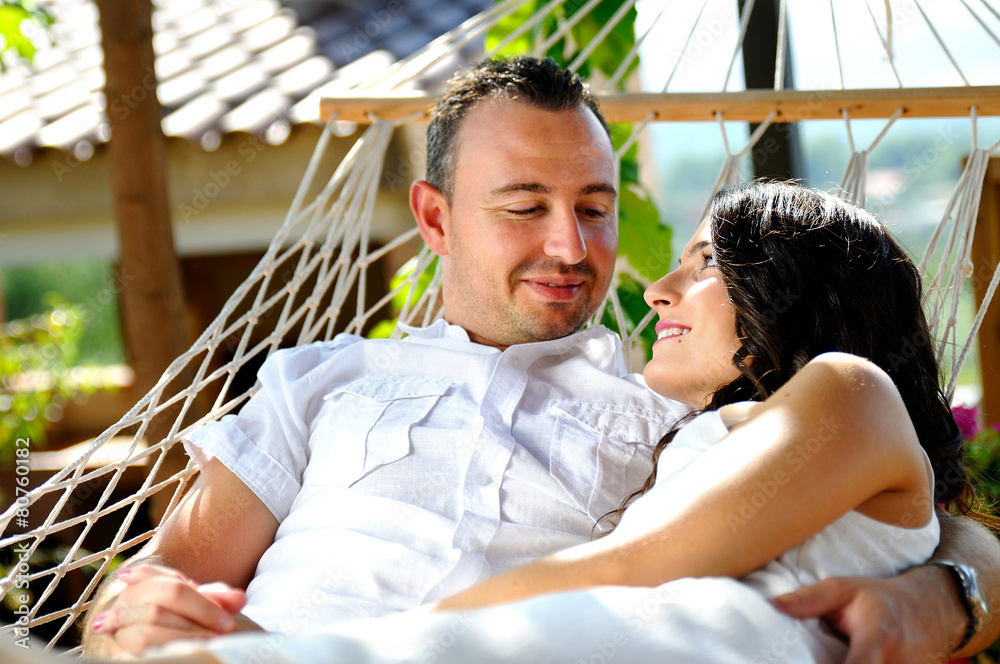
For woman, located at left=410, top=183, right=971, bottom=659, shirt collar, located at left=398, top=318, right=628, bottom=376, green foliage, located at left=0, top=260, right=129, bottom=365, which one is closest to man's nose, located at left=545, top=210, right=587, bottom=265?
shirt collar, located at left=398, top=318, right=628, bottom=376

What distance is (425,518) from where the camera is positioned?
1.34 meters

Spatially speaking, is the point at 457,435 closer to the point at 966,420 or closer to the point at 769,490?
the point at 769,490

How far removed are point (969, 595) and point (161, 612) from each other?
895mm

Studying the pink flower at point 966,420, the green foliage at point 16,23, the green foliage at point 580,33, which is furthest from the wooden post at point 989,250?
the green foliage at point 16,23

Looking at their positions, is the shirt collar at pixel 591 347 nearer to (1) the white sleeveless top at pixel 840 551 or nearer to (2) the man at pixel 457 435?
(2) the man at pixel 457 435

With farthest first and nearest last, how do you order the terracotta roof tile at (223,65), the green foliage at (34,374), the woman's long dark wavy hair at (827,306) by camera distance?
the green foliage at (34,374) → the terracotta roof tile at (223,65) → the woman's long dark wavy hair at (827,306)

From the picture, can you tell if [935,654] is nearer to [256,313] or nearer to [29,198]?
[256,313]

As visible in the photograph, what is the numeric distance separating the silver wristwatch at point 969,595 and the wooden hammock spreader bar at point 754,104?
1.15 m

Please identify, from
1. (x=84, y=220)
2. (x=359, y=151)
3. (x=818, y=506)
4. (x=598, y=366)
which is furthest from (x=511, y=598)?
(x=84, y=220)

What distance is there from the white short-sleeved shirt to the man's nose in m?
0.14

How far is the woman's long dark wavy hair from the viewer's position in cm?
121

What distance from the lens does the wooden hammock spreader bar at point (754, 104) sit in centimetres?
189

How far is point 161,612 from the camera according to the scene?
0.98 m

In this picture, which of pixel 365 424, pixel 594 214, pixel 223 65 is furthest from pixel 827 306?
pixel 223 65
